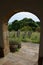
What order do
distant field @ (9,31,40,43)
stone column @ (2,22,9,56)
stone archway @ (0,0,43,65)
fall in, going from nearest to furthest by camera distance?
stone archway @ (0,0,43,65) < stone column @ (2,22,9,56) < distant field @ (9,31,40,43)

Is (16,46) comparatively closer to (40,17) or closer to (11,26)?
(40,17)

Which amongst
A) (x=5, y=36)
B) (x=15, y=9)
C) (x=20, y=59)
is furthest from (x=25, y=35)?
(x=15, y=9)

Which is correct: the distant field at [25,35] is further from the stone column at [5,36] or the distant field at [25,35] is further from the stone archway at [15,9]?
the stone archway at [15,9]

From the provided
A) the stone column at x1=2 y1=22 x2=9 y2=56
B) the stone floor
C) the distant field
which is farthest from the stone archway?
the distant field

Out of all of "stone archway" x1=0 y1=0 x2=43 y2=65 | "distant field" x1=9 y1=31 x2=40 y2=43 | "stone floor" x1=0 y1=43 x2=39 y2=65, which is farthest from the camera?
"distant field" x1=9 y1=31 x2=40 y2=43

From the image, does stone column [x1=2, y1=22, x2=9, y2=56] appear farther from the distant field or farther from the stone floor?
the distant field

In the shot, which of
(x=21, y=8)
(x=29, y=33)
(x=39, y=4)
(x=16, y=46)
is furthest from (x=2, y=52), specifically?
(x=29, y=33)

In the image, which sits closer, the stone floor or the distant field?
the stone floor

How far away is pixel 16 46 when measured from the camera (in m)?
4.95

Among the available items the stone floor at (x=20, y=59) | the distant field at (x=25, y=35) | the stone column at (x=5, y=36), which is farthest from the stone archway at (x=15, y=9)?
the distant field at (x=25, y=35)

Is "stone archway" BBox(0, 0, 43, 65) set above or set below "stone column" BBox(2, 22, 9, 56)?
above

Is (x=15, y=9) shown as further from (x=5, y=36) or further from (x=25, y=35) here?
(x=25, y=35)

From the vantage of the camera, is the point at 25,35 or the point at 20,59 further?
the point at 25,35

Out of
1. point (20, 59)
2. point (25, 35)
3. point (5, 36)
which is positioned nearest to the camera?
point (20, 59)
